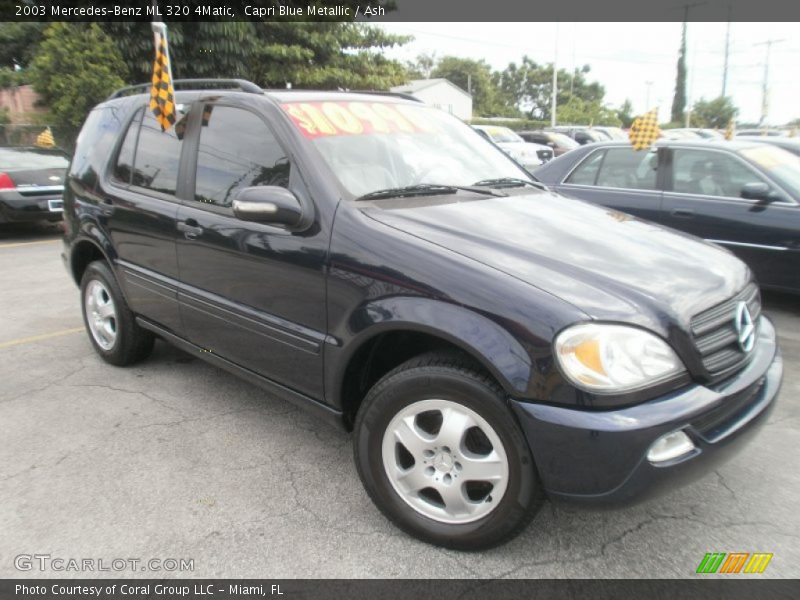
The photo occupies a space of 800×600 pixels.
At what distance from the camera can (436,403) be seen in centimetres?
225

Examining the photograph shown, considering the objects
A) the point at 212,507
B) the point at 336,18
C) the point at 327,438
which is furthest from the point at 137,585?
the point at 336,18

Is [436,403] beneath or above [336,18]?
beneath

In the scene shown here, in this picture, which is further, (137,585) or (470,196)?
(470,196)

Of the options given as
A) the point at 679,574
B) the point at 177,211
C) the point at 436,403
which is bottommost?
the point at 679,574

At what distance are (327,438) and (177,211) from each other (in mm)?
1448

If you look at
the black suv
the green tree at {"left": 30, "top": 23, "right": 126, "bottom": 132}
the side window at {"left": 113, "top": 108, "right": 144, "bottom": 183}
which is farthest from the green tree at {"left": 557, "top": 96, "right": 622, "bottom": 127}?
the black suv

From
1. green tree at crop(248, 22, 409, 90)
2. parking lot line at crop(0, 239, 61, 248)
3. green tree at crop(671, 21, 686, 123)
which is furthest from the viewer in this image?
green tree at crop(671, 21, 686, 123)

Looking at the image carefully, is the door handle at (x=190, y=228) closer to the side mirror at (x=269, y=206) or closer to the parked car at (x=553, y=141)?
the side mirror at (x=269, y=206)

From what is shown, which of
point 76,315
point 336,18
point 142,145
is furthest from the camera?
point 336,18

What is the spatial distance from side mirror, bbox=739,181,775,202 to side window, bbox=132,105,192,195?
14.8ft

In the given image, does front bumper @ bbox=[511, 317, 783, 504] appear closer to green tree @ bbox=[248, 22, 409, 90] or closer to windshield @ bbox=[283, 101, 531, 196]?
windshield @ bbox=[283, 101, 531, 196]

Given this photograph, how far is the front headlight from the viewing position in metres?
1.97

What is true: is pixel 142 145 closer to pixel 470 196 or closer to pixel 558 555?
pixel 470 196

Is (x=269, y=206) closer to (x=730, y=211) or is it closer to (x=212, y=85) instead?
(x=212, y=85)
